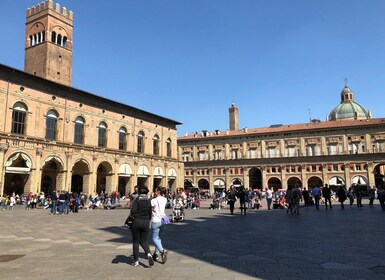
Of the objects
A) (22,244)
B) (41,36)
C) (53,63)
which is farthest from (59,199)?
(41,36)

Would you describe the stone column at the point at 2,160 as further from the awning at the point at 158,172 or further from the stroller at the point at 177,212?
the awning at the point at 158,172

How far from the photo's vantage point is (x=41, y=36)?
1816 inches

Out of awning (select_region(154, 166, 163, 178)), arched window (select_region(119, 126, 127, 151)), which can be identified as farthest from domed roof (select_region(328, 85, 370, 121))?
arched window (select_region(119, 126, 127, 151))

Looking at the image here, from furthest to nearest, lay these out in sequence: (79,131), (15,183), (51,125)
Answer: (79,131)
(51,125)
(15,183)

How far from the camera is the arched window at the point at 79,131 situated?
123ft

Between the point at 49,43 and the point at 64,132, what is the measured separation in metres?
16.4

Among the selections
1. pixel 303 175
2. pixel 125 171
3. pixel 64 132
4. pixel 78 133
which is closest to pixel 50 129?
pixel 64 132

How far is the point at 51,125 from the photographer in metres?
35.0

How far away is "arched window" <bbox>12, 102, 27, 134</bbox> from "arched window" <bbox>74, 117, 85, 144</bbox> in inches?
238

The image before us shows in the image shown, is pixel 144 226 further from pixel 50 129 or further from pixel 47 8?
pixel 47 8

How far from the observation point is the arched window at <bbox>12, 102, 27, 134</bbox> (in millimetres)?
31531

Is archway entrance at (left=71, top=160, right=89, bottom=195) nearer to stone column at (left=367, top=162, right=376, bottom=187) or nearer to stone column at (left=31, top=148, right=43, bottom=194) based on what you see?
stone column at (left=31, top=148, right=43, bottom=194)

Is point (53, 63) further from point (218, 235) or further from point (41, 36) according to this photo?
point (218, 235)

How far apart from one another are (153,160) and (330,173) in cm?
3192
